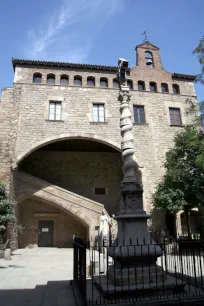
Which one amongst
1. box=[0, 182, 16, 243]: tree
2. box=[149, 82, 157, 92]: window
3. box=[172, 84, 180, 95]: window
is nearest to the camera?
box=[0, 182, 16, 243]: tree

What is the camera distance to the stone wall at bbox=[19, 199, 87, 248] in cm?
1642

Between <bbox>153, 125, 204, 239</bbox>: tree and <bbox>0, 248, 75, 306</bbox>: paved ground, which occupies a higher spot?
<bbox>153, 125, 204, 239</bbox>: tree

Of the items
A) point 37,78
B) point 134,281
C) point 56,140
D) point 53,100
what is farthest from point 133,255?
point 37,78

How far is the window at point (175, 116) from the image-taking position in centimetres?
1757

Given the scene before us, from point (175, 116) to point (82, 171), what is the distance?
8390 mm

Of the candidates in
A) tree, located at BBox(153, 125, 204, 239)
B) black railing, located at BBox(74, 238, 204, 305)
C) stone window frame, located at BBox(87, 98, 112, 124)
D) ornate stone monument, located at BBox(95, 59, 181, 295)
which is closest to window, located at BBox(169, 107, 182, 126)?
tree, located at BBox(153, 125, 204, 239)

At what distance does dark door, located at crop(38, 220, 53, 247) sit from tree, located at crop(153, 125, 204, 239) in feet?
26.2

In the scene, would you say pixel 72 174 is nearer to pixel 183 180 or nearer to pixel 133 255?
pixel 183 180

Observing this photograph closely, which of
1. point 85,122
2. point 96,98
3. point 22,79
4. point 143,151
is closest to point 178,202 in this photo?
point 143,151

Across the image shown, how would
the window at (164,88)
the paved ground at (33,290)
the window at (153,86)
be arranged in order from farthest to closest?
1. the window at (164,88)
2. the window at (153,86)
3. the paved ground at (33,290)

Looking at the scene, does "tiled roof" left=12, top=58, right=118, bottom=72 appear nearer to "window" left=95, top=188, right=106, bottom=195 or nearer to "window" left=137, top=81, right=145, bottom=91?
"window" left=137, top=81, right=145, bottom=91

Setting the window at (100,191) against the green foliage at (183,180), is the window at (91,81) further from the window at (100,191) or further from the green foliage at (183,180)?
the window at (100,191)

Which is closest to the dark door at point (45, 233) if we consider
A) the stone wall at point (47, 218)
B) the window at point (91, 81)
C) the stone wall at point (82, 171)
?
the stone wall at point (47, 218)

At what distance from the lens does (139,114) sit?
56.4ft
